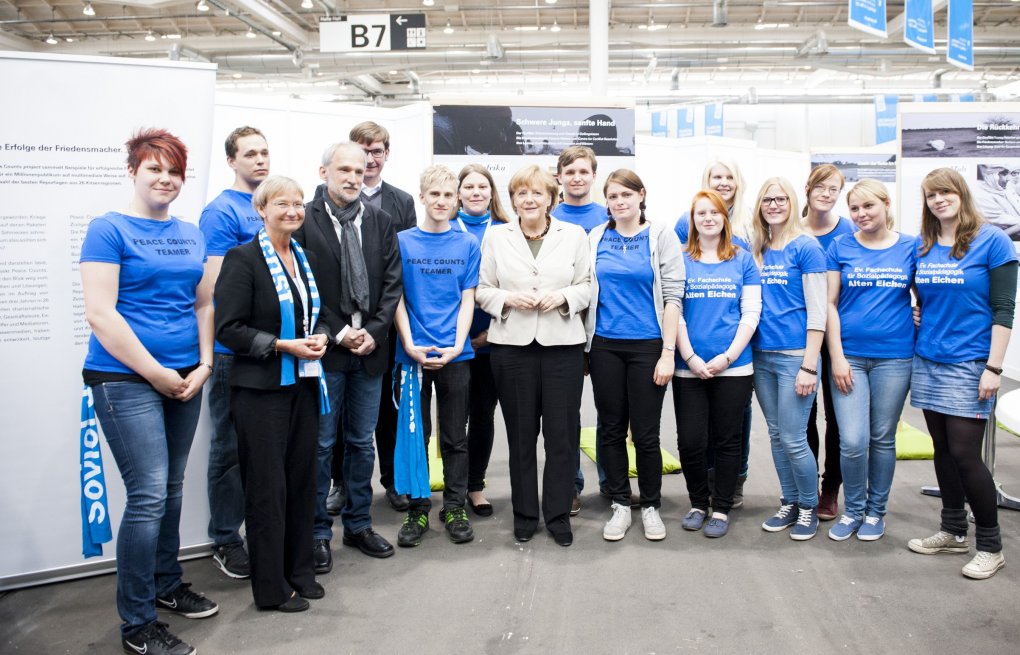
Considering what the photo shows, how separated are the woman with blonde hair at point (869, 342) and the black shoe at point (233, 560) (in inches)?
90.5

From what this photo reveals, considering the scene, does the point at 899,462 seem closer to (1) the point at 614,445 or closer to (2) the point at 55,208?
(1) the point at 614,445

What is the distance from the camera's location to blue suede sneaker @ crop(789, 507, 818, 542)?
306 centimetres

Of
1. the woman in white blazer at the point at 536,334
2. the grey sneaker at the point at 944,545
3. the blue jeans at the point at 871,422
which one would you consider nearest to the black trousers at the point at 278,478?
the woman in white blazer at the point at 536,334

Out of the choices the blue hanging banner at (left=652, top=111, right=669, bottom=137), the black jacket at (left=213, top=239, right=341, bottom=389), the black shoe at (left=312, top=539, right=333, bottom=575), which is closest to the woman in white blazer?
the black shoe at (left=312, top=539, right=333, bottom=575)

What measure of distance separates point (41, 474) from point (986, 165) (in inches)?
179

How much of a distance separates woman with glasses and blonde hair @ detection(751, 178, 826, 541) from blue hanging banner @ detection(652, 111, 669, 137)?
910 centimetres

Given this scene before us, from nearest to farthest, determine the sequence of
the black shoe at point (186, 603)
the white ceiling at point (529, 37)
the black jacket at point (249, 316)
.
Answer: the black jacket at point (249, 316)
the black shoe at point (186, 603)
the white ceiling at point (529, 37)

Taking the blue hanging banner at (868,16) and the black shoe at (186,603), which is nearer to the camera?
the black shoe at (186,603)

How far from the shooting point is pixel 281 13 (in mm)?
11258

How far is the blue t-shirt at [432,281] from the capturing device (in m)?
3.01

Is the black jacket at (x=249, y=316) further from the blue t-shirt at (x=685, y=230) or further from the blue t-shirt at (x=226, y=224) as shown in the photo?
the blue t-shirt at (x=685, y=230)

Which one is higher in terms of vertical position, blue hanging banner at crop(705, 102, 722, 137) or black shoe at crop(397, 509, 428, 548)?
blue hanging banner at crop(705, 102, 722, 137)

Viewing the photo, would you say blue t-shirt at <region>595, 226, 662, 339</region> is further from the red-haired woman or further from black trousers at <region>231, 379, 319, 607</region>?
the red-haired woman

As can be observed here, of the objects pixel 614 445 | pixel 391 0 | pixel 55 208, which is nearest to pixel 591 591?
pixel 614 445
